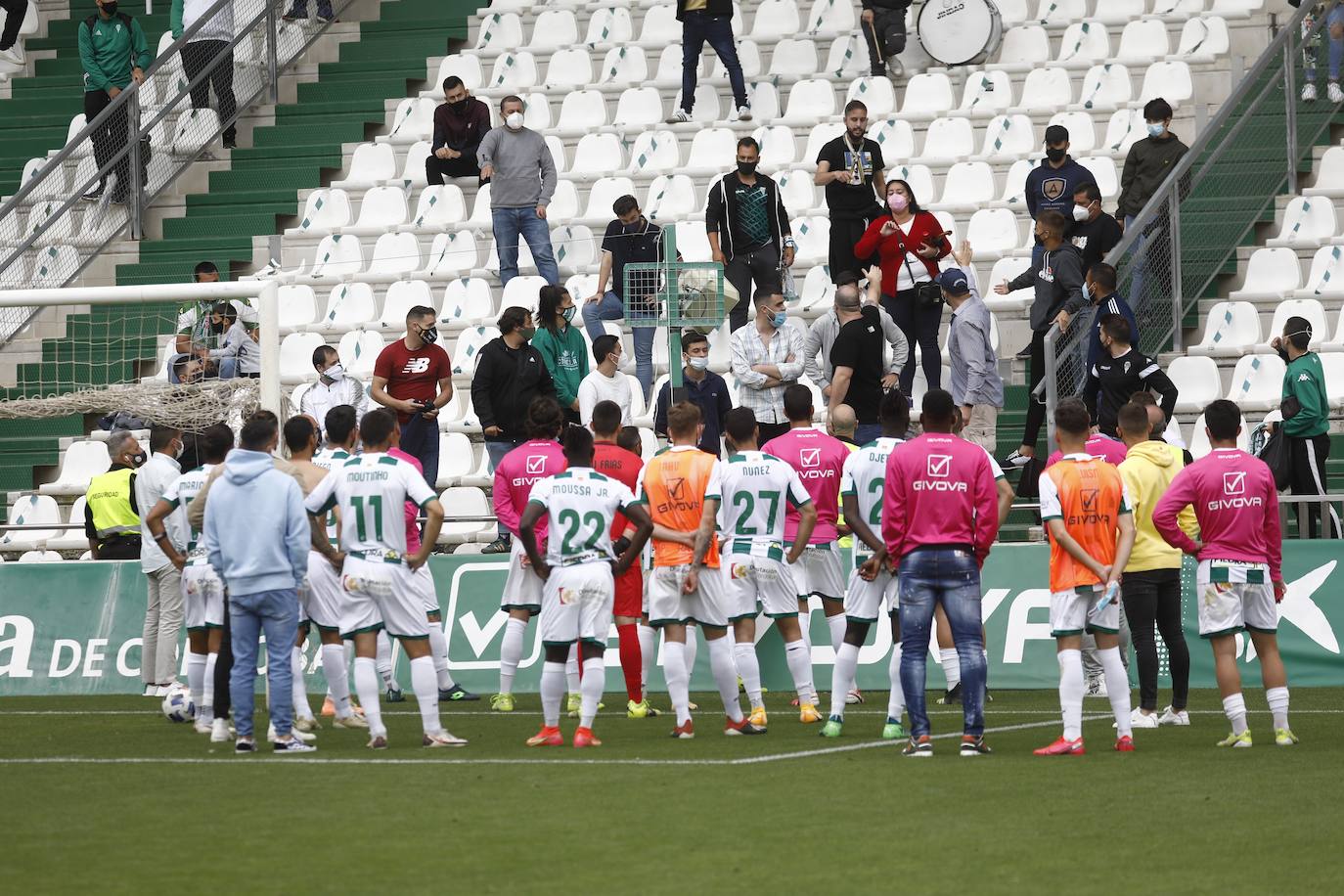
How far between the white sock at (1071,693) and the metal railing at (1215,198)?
5.83 meters

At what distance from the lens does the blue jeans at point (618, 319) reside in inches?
748

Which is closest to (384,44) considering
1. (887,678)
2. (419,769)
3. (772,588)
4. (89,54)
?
(89,54)

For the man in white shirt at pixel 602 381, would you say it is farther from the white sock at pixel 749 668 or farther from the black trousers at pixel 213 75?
the black trousers at pixel 213 75

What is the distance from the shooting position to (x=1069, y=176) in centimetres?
1827

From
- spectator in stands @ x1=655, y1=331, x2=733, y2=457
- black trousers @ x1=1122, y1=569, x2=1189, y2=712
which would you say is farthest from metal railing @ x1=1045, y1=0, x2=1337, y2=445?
black trousers @ x1=1122, y1=569, x2=1189, y2=712

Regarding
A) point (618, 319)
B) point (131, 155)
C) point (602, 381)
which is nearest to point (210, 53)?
point (131, 155)

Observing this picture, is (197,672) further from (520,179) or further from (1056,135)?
(1056,135)

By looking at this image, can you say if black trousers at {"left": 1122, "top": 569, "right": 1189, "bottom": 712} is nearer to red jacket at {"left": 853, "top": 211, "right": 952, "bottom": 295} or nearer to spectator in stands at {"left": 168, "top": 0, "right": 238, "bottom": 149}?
red jacket at {"left": 853, "top": 211, "right": 952, "bottom": 295}

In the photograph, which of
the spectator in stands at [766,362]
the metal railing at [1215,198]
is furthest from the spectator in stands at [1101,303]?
the spectator in stands at [766,362]

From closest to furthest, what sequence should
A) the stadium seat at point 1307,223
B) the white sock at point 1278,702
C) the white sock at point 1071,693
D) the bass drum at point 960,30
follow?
the white sock at point 1071,693 → the white sock at point 1278,702 → the stadium seat at point 1307,223 → the bass drum at point 960,30

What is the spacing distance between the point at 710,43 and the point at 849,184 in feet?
12.0

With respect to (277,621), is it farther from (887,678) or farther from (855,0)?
(855,0)

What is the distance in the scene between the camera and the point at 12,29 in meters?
26.7

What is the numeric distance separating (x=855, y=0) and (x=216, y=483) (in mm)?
14710
